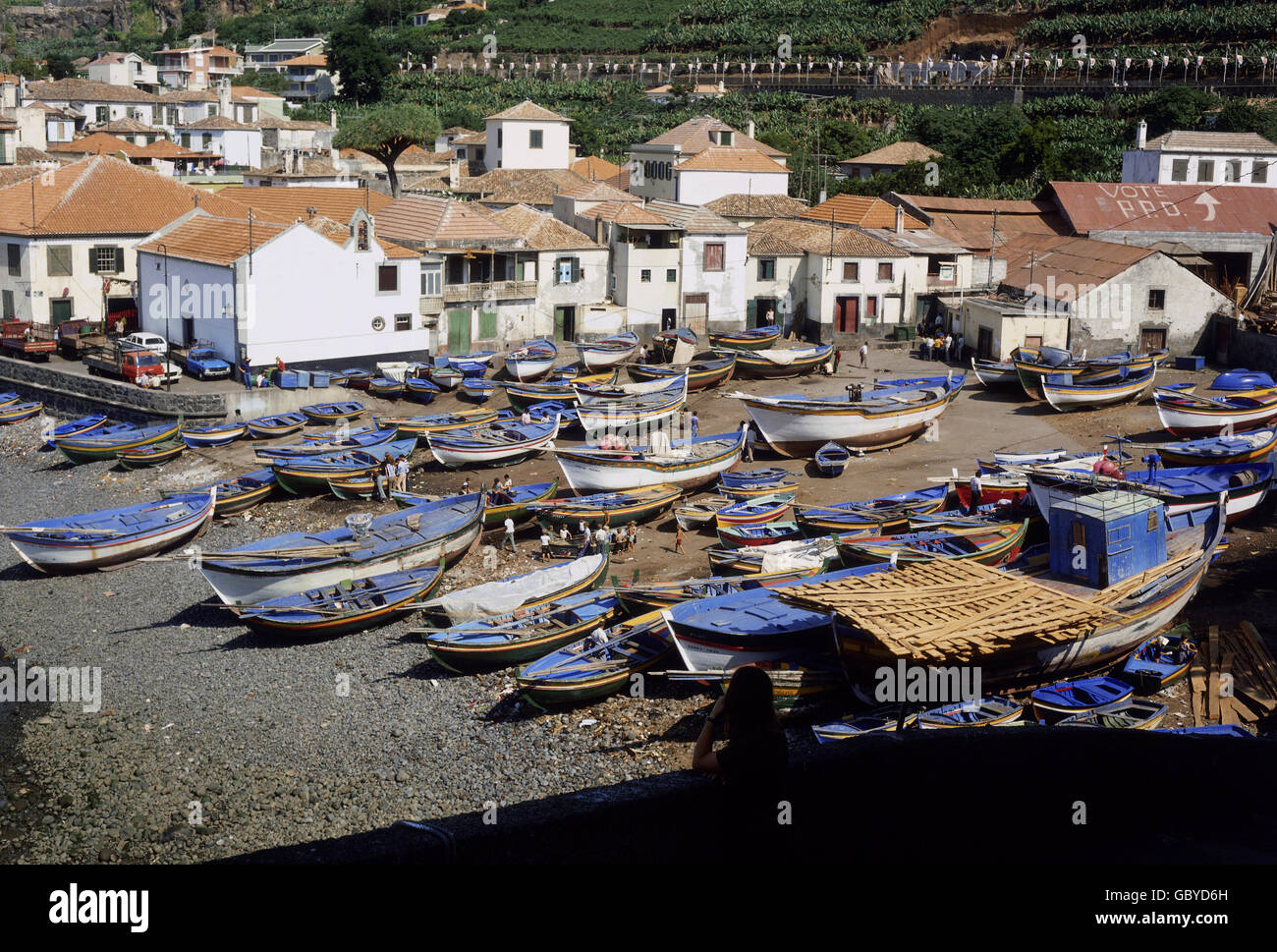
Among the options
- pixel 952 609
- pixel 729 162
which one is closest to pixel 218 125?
pixel 729 162

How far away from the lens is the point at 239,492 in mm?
31844

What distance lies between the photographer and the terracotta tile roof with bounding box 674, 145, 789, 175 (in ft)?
187

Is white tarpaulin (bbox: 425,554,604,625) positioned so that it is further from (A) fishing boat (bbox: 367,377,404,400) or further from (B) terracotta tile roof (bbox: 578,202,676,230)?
(B) terracotta tile roof (bbox: 578,202,676,230)

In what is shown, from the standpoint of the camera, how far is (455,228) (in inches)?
1780

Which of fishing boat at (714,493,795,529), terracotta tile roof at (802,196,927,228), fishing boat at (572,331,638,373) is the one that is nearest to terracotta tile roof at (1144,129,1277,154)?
terracotta tile roof at (802,196,927,228)

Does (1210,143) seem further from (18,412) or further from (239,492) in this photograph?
(18,412)

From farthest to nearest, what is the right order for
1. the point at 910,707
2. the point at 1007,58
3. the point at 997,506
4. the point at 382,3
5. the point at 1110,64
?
the point at 382,3
the point at 1007,58
the point at 1110,64
the point at 997,506
the point at 910,707

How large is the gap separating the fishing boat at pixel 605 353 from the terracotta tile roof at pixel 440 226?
5.17 metres

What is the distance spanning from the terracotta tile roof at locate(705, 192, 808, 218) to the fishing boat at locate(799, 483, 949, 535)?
2663 centimetres

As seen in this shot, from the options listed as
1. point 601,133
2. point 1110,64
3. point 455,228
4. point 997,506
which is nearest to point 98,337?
point 455,228

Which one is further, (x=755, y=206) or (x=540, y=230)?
(x=755, y=206)

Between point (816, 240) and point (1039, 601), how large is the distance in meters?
29.6
